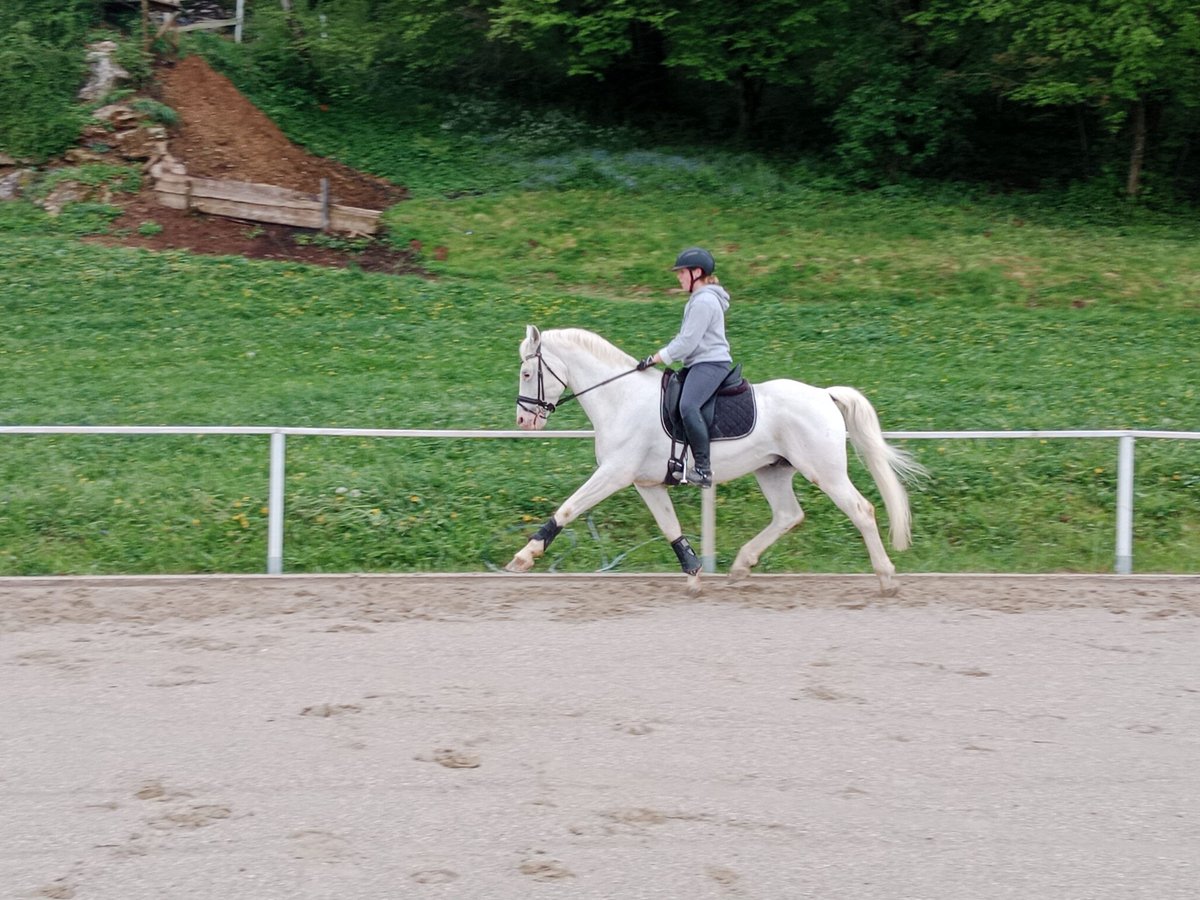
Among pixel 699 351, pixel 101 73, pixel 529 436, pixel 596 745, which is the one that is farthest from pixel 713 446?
pixel 101 73

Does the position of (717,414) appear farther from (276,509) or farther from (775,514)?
(276,509)

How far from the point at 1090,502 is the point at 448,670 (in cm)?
652

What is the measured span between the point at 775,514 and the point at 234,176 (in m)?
18.0

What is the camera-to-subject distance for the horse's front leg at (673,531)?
8.84m

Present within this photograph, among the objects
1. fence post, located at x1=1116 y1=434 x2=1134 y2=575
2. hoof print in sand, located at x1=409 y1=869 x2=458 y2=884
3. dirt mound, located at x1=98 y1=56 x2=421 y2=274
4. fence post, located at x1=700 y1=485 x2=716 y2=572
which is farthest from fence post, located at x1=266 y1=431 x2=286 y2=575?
dirt mound, located at x1=98 y1=56 x2=421 y2=274

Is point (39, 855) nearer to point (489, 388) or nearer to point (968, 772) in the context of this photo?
point (968, 772)

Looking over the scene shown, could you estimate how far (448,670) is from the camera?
22.8 feet

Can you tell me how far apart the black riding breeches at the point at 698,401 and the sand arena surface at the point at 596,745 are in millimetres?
1116

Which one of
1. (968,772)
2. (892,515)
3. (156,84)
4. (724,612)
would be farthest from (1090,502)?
(156,84)

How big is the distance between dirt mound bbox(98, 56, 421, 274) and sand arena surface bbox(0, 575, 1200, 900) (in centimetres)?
1300

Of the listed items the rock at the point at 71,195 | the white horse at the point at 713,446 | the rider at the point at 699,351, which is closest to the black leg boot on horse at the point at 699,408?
the rider at the point at 699,351

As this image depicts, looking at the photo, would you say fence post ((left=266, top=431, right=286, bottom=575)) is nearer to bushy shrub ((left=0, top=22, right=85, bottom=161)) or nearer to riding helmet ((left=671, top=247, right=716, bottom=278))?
riding helmet ((left=671, top=247, right=716, bottom=278))

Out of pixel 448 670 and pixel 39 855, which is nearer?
pixel 39 855

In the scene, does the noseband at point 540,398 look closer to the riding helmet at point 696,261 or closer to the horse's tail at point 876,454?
the riding helmet at point 696,261
